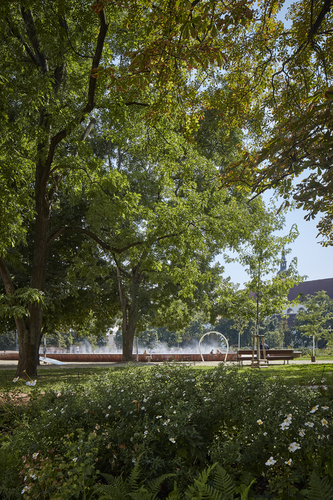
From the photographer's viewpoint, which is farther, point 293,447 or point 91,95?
point 91,95


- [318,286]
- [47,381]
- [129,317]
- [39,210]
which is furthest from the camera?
[318,286]

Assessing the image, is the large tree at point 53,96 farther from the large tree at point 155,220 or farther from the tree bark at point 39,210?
the large tree at point 155,220

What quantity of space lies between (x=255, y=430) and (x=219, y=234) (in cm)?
1112

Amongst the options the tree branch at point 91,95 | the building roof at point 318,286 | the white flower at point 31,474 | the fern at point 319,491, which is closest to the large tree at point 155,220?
the tree branch at point 91,95

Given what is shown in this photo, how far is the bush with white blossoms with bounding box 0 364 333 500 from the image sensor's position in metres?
2.98

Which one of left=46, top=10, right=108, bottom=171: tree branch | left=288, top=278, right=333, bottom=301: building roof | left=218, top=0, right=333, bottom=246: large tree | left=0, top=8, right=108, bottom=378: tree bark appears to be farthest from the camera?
left=288, top=278, right=333, bottom=301: building roof

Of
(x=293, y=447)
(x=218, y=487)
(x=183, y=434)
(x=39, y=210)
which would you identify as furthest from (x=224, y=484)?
(x=39, y=210)

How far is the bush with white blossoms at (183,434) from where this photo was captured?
2.98 meters

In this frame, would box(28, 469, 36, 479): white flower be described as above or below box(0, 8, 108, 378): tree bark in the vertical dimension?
below

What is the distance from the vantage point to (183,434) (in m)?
3.24

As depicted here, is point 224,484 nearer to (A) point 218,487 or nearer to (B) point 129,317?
(A) point 218,487

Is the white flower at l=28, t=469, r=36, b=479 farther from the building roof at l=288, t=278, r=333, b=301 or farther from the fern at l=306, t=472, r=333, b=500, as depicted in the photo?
the building roof at l=288, t=278, r=333, b=301

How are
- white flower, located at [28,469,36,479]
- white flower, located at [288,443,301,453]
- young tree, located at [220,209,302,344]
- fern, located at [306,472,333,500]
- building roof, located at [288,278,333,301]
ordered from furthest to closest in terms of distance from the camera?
1. building roof, located at [288,278,333,301]
2. young tree, located at [220,209,302,344]
3. white flower, located at [28,469,36,479]
4. white flower, located at [288,443,301,453]
5. fern, located at [306,472,333,500]

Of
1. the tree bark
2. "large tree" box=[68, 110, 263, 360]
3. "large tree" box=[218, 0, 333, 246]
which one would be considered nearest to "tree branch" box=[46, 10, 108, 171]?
the tree bark
